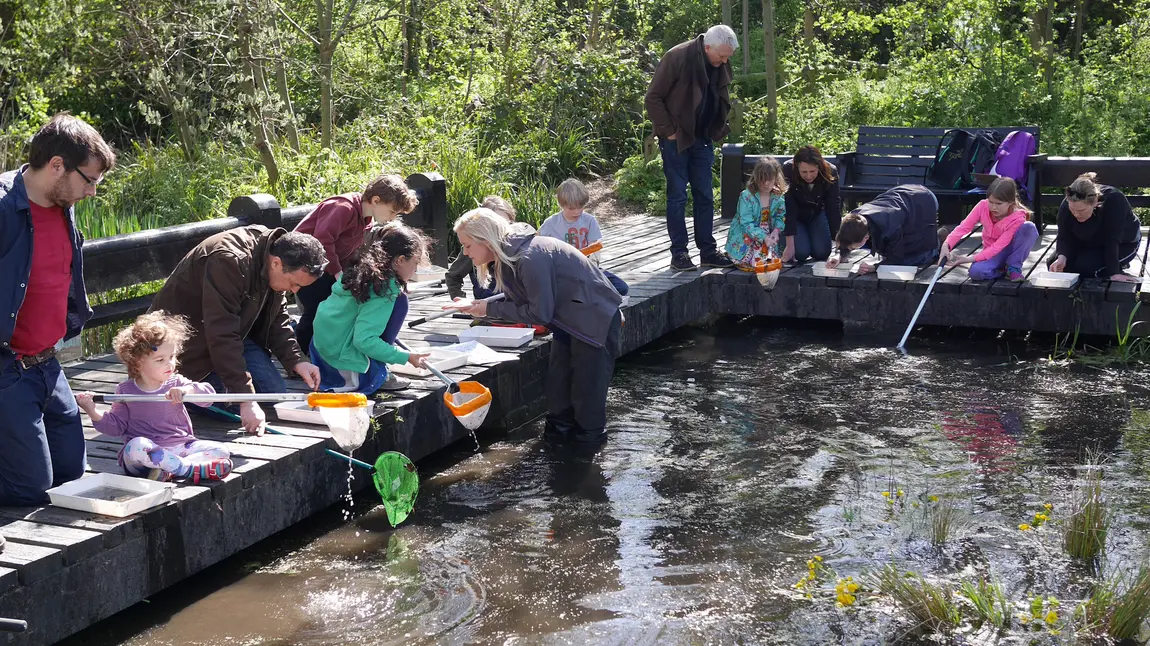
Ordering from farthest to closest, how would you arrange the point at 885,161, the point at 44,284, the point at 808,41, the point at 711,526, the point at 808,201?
the point at 808,41
the point at 885,161
the point at 808,201
the point at 711,526
the point at 44,284

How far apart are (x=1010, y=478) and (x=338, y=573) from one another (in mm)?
3013

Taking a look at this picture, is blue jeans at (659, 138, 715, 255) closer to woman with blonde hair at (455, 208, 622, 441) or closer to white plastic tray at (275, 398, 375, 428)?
woman with blonde hair at (455, 208, 622, 441)

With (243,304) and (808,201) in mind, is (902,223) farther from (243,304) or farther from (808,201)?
(243,304)

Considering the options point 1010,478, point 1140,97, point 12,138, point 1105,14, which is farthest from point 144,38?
point 1105,14

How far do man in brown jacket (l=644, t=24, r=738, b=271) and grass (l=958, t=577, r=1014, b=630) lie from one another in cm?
501

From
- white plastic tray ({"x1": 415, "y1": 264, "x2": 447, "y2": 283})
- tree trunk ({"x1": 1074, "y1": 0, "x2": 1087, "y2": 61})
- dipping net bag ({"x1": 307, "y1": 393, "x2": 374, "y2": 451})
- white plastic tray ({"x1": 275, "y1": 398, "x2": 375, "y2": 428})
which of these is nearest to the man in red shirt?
dipping net bag ({"x1": 307, "y1": 393, "x2": 374, "y2": 451})

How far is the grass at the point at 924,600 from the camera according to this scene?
4.02 metres

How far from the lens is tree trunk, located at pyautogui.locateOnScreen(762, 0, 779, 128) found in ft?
45.2

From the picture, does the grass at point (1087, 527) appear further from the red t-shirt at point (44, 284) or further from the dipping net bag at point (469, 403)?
the red t-shirt at point (44, 284)

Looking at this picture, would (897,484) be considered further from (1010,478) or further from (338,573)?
(338,573)

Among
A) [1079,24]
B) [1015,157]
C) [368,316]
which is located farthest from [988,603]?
[1079,24]

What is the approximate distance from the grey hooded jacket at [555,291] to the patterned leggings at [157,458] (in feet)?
5.84

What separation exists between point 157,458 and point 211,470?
0.66ft

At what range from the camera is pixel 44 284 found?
4.18 m
